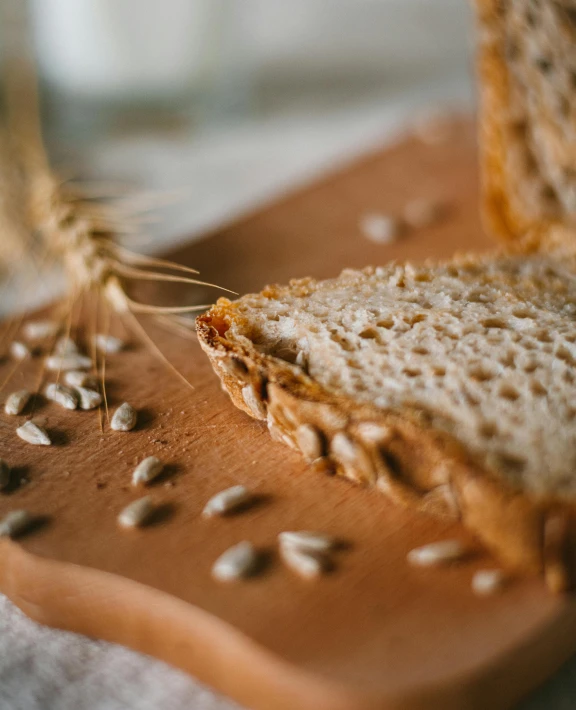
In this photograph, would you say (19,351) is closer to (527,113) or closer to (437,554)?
(437,554)

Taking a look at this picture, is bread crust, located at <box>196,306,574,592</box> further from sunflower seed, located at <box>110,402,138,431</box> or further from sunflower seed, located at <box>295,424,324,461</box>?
sunflower seed, located at <box>110,402,138,431</box>

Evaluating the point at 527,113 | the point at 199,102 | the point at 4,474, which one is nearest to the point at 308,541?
the point at 4,474

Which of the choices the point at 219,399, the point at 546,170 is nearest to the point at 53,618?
the point at 219,399

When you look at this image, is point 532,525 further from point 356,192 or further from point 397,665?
point 356,192

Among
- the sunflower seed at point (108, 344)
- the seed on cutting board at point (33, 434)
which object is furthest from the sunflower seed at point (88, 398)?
the sunflower seed at point (108, 344)

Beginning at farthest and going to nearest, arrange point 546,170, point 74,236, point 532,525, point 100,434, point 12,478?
point 546,170, point 74,236, point 100,434, point 12,478, point 532,525

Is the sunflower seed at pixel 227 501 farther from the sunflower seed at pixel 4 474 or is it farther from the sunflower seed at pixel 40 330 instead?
the sunflower seed at pixel 40 330

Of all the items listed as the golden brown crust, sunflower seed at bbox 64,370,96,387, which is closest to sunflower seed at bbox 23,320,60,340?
sunflower seed at bbox 64,370,96,387
